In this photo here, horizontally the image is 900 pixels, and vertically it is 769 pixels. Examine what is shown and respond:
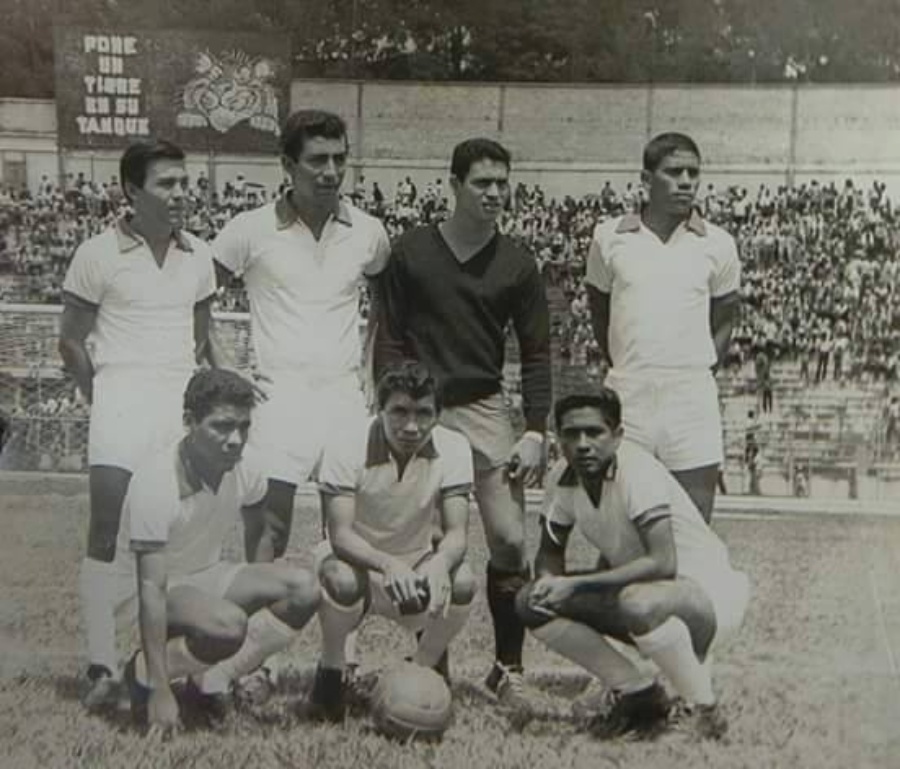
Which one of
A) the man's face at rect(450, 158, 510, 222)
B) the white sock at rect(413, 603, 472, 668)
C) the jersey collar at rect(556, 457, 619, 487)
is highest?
the man's face at rect(450, 158, 510, 222)

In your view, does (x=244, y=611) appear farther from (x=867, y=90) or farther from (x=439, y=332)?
(x=867, y=90)

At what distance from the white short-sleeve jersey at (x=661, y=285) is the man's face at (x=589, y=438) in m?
0.10

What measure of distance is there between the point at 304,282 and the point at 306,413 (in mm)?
221

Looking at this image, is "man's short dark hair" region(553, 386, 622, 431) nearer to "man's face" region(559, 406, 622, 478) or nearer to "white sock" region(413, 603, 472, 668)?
"man's face" region(559, 406, 622, 478)

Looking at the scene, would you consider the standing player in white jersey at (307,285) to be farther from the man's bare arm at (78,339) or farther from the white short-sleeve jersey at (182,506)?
the man's bare arm at (78,339)

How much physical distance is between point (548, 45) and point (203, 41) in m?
0.58

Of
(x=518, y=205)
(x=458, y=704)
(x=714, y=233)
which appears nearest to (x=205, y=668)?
(x=458, y=704)

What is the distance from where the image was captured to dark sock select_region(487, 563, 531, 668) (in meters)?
2.59

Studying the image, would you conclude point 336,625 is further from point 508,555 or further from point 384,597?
point 508,555

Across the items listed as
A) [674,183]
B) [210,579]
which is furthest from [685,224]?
[210,579]

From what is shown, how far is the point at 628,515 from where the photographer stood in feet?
8.31

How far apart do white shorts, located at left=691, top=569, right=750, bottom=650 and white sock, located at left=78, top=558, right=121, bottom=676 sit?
1009 millimetres

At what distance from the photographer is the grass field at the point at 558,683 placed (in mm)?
2533

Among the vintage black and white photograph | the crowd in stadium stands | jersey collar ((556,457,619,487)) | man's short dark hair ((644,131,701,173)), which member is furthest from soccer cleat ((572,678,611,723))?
man's short dark hair ((644,131,701,173))
